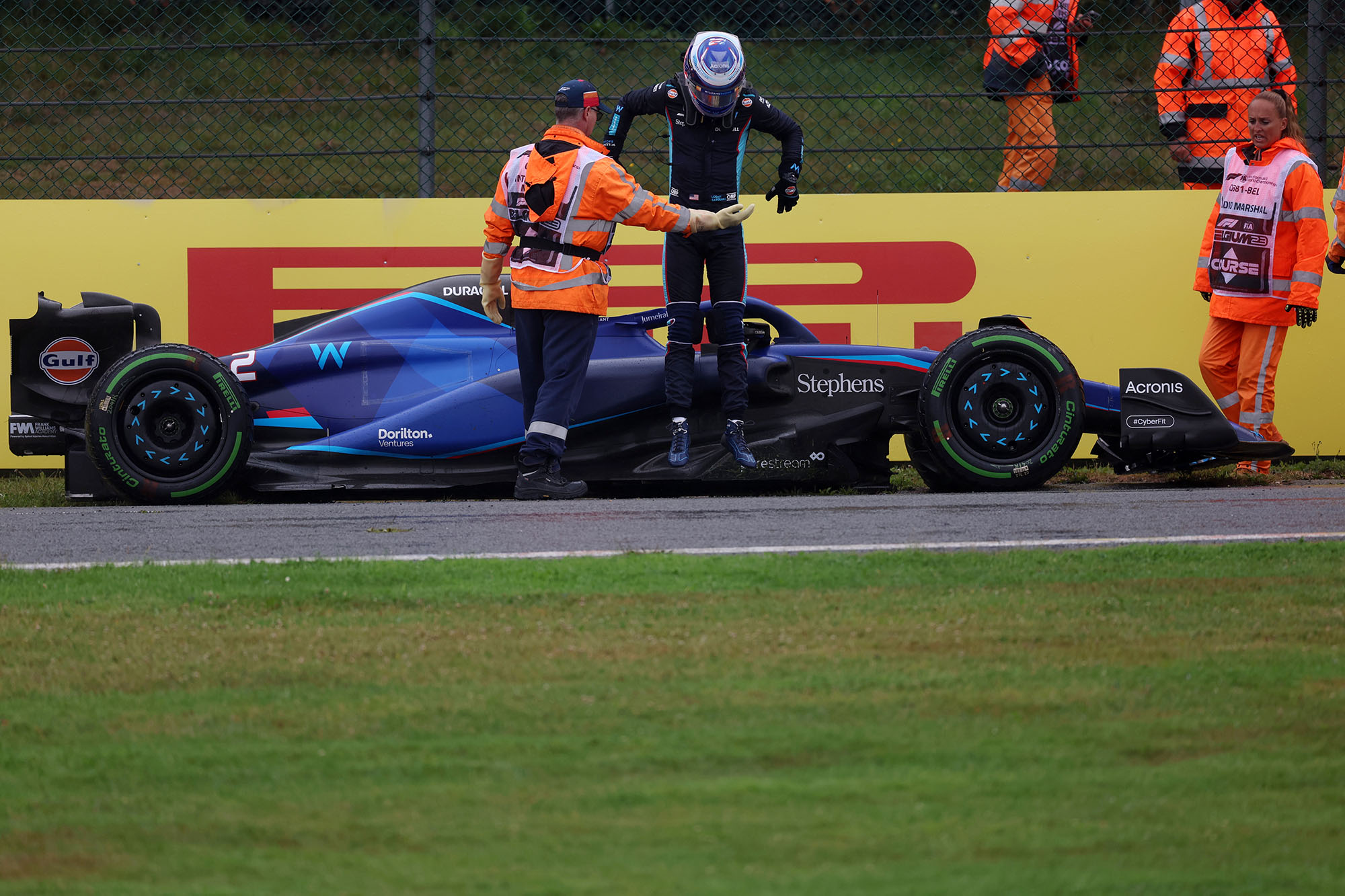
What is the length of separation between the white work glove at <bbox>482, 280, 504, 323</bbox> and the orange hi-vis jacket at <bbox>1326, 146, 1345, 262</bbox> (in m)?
4.07

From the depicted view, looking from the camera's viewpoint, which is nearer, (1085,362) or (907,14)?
(1085,362)

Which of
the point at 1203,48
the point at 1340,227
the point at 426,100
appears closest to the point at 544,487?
the point at 426,100

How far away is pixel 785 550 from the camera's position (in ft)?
15.5

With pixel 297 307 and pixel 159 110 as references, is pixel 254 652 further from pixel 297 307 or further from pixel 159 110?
pixel 159 110

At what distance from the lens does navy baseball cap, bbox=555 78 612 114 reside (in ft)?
22.2

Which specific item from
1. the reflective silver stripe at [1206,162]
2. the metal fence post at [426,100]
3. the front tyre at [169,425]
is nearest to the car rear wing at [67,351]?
the front tyre at [169,425]

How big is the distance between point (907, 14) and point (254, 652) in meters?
7.53

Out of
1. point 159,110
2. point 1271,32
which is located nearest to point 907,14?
point 1271,32

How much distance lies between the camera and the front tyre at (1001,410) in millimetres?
6781

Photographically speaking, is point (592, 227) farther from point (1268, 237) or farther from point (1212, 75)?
point (1212, 75)

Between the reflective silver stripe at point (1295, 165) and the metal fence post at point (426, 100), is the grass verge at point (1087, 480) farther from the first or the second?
the metal fence post at point (426, 100)

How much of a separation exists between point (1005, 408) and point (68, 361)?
4316 millimetres

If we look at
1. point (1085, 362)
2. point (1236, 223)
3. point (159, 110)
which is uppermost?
point (159, 110)

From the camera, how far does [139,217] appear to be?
8.34 metres
